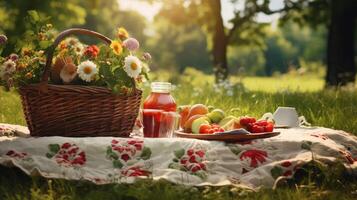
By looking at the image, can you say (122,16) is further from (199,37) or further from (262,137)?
(262,137)

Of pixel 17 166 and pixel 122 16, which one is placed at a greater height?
pixel 122 16

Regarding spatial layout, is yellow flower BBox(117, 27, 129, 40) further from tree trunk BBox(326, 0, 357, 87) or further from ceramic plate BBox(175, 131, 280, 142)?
tree trunk BBox(326, 0, 357, 87)

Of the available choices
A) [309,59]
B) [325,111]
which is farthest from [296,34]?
[325,111]

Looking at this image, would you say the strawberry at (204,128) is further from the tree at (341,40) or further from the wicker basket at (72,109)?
the tree at (341,40)

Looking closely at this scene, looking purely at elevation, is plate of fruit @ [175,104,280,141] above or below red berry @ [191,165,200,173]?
above

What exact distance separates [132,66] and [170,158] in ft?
A: 2.43

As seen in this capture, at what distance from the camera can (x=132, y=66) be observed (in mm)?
3984

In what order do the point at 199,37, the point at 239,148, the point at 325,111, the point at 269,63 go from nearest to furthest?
the point at 239,148, the point at 325,111, the point at 199,37, the point at 269,63

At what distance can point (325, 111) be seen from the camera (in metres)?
5.66

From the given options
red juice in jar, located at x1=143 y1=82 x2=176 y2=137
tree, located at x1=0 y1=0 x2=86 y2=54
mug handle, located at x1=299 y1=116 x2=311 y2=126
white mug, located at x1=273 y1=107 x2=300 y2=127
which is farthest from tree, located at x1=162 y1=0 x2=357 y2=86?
red juice in jar, located at x1=143 y1=82 x2=176 y2=137

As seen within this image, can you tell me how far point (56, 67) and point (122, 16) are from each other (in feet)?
156

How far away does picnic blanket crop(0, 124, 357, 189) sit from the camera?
3.41 meters

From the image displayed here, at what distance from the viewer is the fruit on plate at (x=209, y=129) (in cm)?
403

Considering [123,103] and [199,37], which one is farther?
[199,37]
